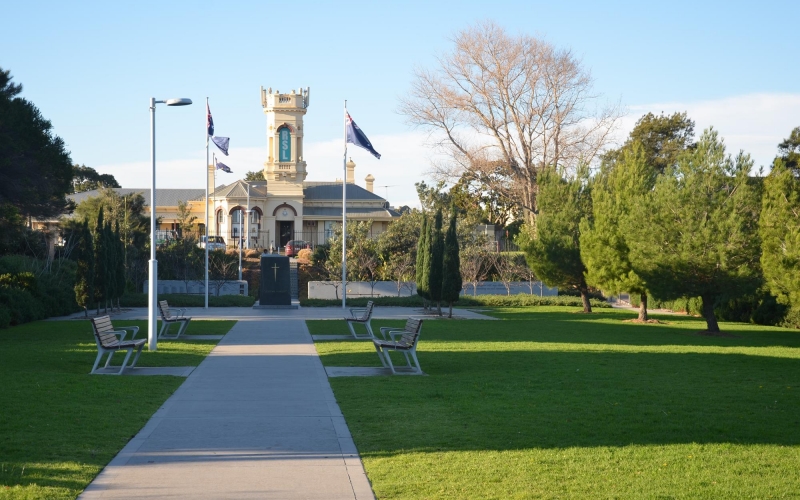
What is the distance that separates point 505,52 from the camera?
1849 inches

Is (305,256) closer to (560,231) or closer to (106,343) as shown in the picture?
(560,231)

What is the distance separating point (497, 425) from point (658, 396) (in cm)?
335

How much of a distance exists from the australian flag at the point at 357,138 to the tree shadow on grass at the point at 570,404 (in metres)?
17.4

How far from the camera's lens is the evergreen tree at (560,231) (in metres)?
34.8

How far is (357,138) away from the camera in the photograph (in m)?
33.2

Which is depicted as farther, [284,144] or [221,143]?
[284,144]

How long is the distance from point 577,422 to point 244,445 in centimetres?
381

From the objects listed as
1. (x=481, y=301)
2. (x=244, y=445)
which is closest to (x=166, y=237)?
(x=481, y=301)

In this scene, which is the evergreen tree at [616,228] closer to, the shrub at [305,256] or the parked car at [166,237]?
the shrub at [305,256]

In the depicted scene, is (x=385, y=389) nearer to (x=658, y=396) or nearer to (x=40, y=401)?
(x=658, y=396)

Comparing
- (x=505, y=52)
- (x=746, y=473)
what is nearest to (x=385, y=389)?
(x=746, y=473)

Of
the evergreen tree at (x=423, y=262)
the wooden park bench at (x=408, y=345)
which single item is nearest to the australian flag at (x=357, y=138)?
the evergreen tree at (x=423, y=262)

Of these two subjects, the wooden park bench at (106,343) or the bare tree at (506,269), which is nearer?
the wooden park bench at (106,343)

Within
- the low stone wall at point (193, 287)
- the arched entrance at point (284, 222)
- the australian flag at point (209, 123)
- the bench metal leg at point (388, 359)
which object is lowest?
the bench metal leg at point (388, 359)
